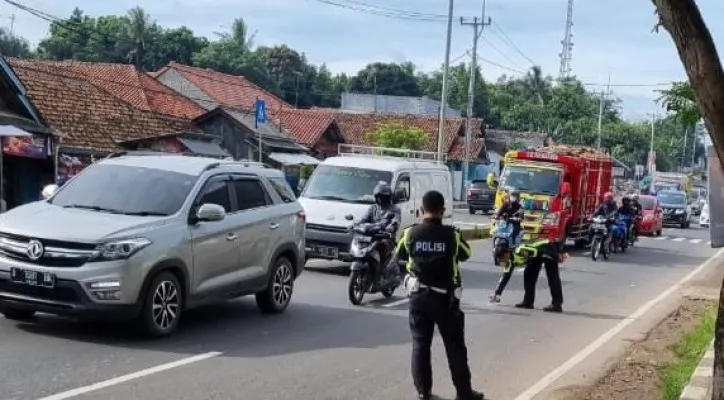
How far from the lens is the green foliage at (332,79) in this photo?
251ft

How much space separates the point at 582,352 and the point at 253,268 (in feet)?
12.8

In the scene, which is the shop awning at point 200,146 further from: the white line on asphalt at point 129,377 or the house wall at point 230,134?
the white line on asphalt at point 129,377

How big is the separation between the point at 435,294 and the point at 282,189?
4967 mm

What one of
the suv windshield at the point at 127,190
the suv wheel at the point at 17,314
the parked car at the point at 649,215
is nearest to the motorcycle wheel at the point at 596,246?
the parked car at the point at 649,215

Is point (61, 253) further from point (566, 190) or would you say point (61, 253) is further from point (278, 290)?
point (566, 190)

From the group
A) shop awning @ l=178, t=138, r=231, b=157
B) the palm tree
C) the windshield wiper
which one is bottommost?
the windshield wiper

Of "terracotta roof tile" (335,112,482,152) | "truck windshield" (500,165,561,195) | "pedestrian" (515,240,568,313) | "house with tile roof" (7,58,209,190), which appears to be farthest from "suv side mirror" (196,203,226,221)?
"terracotta roof tile" (335,112,482,152)

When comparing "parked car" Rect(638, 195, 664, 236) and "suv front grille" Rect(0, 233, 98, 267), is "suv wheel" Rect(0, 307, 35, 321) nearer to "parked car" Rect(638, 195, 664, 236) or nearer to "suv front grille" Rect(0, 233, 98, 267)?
"suv front grille" Rect(0, 233, 98, 267)

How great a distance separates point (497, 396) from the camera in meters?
8.22

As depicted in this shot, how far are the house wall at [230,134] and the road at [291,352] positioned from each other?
96.9ft

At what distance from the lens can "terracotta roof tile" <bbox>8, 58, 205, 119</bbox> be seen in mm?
44875

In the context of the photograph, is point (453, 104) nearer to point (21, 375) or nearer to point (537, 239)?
point (537, 239)

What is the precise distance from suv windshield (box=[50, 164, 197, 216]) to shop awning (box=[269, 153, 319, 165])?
99.2 ft

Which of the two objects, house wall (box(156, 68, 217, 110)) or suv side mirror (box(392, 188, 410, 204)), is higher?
house wall (box(156, 68, 217, 110))
